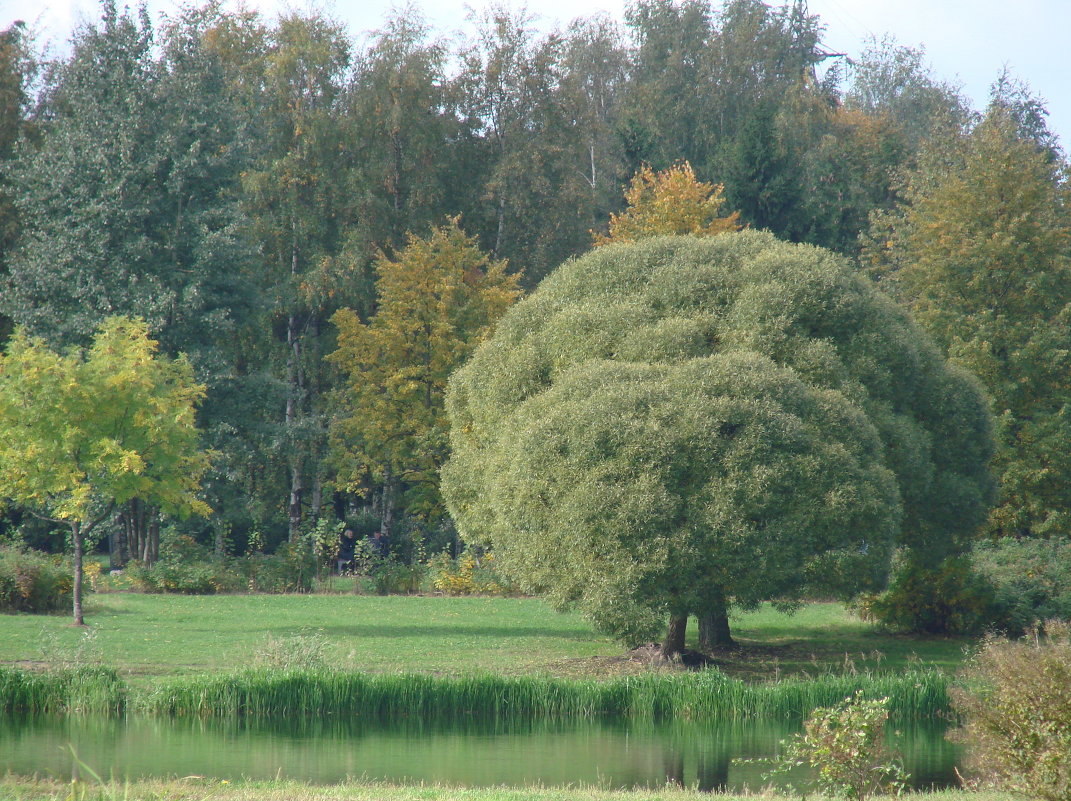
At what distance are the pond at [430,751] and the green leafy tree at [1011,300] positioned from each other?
1513 centimetres

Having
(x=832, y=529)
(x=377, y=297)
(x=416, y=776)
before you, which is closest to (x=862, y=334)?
(x=832, y=529)

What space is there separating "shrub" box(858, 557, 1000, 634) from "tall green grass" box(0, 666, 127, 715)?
54.6 ft

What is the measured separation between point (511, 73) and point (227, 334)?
1548 cm

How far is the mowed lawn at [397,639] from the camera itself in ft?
57.5

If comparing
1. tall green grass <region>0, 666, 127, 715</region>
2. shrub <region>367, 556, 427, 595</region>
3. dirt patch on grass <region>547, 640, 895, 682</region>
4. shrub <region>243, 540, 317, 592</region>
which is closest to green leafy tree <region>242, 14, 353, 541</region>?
shrub <region>243, 540, 317, 592</region>

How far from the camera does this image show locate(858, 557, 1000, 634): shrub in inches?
938

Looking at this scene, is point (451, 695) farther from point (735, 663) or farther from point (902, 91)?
point (902, 91)

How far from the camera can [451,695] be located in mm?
15445

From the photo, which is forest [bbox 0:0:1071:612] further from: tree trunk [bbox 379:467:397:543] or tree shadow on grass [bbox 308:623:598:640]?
tree shadow on grass [bbox 308:623:598:640]

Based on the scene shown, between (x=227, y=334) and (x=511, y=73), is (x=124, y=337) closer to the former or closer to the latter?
(x=227, y=334)

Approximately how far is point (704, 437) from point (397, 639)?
26.1 feet

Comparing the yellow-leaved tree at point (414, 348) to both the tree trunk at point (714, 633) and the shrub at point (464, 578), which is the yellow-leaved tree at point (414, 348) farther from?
the tree trunk at point (714, 633)

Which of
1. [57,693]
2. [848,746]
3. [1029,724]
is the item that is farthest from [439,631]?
[1029,724]

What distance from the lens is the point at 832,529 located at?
57.5ft
